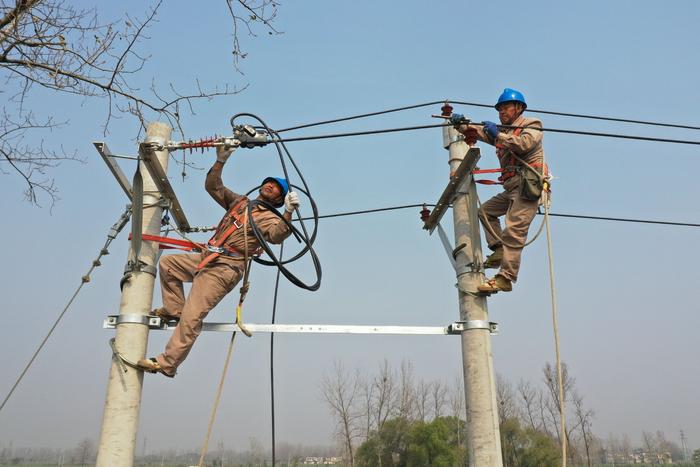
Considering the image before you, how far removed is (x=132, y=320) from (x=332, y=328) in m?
1.24

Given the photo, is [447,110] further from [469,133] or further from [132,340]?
[132,340]

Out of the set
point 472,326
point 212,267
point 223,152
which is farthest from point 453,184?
point 212,267

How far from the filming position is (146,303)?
11.3ft

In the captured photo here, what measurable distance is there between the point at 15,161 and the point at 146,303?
3517 mm

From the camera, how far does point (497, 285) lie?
362 centimetres

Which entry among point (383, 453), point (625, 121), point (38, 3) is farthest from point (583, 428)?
point (38, 3)

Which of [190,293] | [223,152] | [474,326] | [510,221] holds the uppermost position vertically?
[223,152]

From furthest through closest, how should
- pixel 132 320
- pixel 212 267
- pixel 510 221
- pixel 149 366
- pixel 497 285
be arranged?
1. pixel 510 221
2. pixel 212 267
3. pixel 497 285
4. pixel 132 320
5. pixel 149 366

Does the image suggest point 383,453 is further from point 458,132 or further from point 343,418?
point 458,132

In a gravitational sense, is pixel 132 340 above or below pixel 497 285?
below

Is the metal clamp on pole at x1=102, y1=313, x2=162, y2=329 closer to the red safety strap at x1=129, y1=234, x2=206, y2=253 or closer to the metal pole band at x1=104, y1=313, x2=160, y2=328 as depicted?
the metal pole band at x1=104, y1=313, x2=160, y2=328

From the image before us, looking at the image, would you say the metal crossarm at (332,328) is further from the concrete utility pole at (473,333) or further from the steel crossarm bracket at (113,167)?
the steel crossarm bracket at (113,167)

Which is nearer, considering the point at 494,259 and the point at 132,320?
the point at 132,320

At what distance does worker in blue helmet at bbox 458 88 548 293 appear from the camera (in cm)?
372
